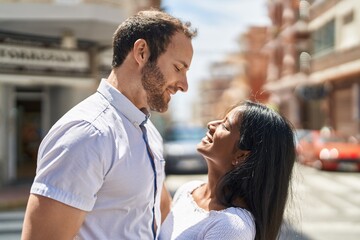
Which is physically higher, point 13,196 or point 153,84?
point 153,84

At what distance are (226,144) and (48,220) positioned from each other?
34.2 inches

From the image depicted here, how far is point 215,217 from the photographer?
194 cm

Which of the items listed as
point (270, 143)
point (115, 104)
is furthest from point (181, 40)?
point (270, 143)

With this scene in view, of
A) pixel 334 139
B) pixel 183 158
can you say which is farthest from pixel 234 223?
pixel 334 139

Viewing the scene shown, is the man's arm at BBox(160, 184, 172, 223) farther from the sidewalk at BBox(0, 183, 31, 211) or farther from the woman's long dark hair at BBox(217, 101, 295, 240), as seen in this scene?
the sidewalk at BBox(0, 183, 31, 211)

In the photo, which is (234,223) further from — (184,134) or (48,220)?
(184,134)

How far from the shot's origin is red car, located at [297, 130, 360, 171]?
52.1 ft

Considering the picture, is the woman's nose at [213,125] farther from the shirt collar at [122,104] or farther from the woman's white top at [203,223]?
the shirt collar at [122,104]

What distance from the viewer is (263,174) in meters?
1.99

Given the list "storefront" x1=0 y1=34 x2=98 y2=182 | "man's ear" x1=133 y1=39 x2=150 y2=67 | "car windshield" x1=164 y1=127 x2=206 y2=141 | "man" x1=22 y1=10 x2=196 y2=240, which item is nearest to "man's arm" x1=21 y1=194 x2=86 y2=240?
"man" x1=22 y1=10 x2=196 y2=240

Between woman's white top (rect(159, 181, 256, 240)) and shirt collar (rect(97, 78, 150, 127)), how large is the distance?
0.48 m

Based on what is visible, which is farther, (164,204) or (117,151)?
(164,204)

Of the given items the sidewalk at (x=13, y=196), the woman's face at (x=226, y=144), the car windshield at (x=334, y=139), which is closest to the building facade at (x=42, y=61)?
the sidewalk at (x=13, y=196)

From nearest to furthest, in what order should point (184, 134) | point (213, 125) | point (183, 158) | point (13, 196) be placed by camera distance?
point (213, 125) → point (13, 196) → point (183, 158) → point (184, 134)
